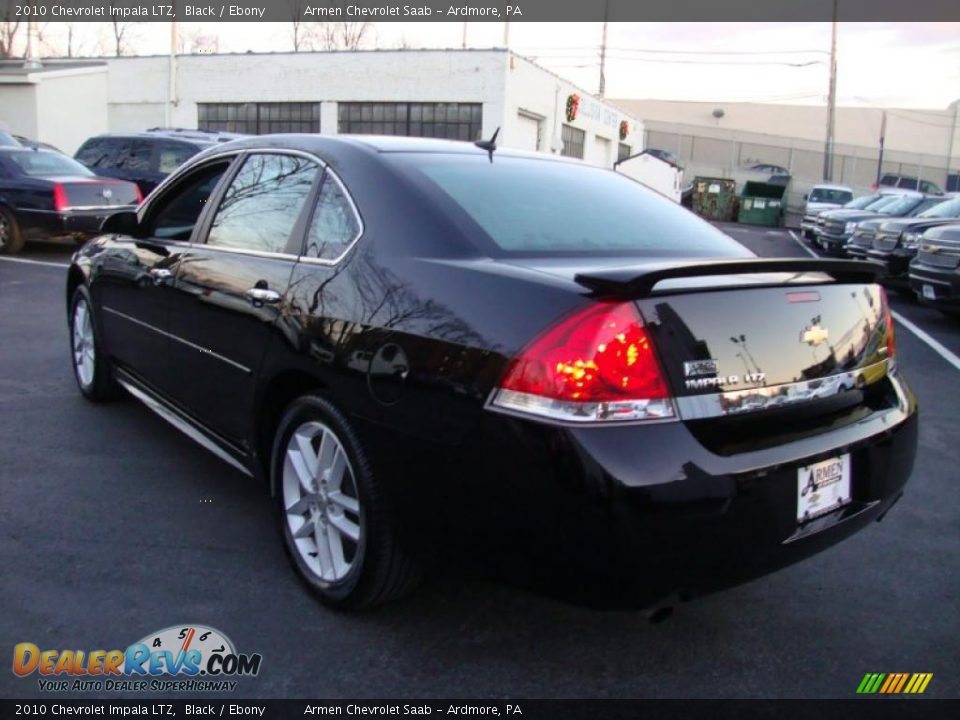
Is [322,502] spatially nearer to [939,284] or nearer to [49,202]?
[939,284]

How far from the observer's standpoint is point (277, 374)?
318 centimetres

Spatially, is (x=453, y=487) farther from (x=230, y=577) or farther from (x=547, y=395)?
(x=230, y=577)

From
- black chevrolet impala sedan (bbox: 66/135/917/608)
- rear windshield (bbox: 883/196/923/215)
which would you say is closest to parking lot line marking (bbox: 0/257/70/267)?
black chevrolet impala sedan (bbox: 66/135/917/608)

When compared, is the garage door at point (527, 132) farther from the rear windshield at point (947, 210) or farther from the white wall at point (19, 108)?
the white wall at point (19, 108)

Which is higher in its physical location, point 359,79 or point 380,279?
point 359,79

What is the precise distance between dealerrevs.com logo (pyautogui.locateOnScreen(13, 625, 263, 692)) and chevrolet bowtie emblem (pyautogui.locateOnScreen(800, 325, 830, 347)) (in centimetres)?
196

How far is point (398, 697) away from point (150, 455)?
2465 millimetres

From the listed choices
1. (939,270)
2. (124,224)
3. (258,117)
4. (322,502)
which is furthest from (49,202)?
(258,117)

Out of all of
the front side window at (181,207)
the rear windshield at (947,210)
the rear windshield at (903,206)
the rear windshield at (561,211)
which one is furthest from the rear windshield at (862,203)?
the front side window at (181,207)

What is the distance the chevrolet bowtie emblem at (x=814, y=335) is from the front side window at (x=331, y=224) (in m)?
1.50

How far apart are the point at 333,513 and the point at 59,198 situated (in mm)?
10714

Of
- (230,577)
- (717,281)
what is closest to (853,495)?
(717,281)

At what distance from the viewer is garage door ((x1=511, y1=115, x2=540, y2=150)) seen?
86.9 ft

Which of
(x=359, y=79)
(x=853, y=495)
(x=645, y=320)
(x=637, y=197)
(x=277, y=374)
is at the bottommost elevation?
(x=853, y=495)
